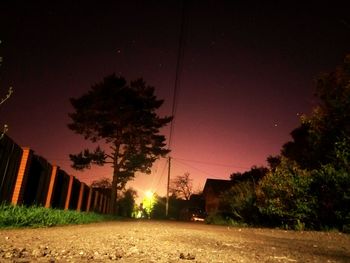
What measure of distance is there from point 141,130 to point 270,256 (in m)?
23.7

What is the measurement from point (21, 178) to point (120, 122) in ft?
54.4

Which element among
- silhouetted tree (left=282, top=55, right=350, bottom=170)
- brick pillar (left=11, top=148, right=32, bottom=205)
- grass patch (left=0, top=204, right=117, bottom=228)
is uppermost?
silhouetted tree (left=282, top=55, right=350, bottom=170)

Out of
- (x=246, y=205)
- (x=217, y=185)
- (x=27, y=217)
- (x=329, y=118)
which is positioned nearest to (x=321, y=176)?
(x=329, y=118)

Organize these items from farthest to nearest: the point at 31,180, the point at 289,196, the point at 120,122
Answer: the point at 120,122, the point at 289,196, the point at 31,180

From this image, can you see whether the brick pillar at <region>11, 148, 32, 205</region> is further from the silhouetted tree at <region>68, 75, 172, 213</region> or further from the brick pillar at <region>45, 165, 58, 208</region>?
the silhouetted tree at <region>68, 75, 172, 213</region>

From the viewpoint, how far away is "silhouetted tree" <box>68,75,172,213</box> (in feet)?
86.9

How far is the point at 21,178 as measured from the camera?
10.3 m

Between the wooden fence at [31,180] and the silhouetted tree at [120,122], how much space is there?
10.5 meters

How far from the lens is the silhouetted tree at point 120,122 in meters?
26.5

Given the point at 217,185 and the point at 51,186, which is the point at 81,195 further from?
the point at 217,185

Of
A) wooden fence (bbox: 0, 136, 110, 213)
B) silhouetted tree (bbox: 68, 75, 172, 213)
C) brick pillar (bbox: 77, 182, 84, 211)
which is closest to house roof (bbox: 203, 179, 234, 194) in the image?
silhouetted tree (bbox: 68, 75, 172, 213)

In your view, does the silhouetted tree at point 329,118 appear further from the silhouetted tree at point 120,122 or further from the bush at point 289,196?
the silhouetted tree at point 120,122

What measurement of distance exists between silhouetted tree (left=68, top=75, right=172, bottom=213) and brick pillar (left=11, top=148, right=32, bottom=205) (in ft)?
50.5

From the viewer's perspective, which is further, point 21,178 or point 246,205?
point 246,205
